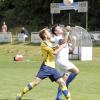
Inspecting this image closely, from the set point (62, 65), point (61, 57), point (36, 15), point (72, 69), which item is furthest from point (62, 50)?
point (36, 15)

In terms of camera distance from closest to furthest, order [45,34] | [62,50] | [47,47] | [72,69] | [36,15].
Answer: [45,34]
[47,47]
[62,50]
[72,69]
[36,15]

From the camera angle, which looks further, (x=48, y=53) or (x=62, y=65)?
(x=62, y=65)

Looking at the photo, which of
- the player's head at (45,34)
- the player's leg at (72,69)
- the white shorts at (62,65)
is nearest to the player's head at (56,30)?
the player's head at (45,34)

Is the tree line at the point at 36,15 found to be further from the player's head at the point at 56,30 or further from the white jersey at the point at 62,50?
the player's head at the point at 56,30

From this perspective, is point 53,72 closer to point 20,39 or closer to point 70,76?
point 70,76

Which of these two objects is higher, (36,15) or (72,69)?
(72,69)

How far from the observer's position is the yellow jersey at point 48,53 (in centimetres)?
1234

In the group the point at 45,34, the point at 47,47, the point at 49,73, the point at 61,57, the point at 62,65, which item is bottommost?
the point at 49,73

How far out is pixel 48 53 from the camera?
1239 cm

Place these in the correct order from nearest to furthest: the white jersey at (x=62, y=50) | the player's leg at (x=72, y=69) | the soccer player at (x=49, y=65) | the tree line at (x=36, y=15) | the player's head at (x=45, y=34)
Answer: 1. the player's head at (x=45, y=34)
2. the soccer player at (x=49, y=65)
3. the white jersey at (x=62, y=50)
4. the player's leg at (x=72, y=69)
5. the tree line at (x=36, y=15)

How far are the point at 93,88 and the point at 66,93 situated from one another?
3733 mm

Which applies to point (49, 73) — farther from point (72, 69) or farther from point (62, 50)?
point (72, 69)

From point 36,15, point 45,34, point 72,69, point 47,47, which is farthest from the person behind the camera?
point 36,15

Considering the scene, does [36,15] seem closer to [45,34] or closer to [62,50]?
[62,50]
